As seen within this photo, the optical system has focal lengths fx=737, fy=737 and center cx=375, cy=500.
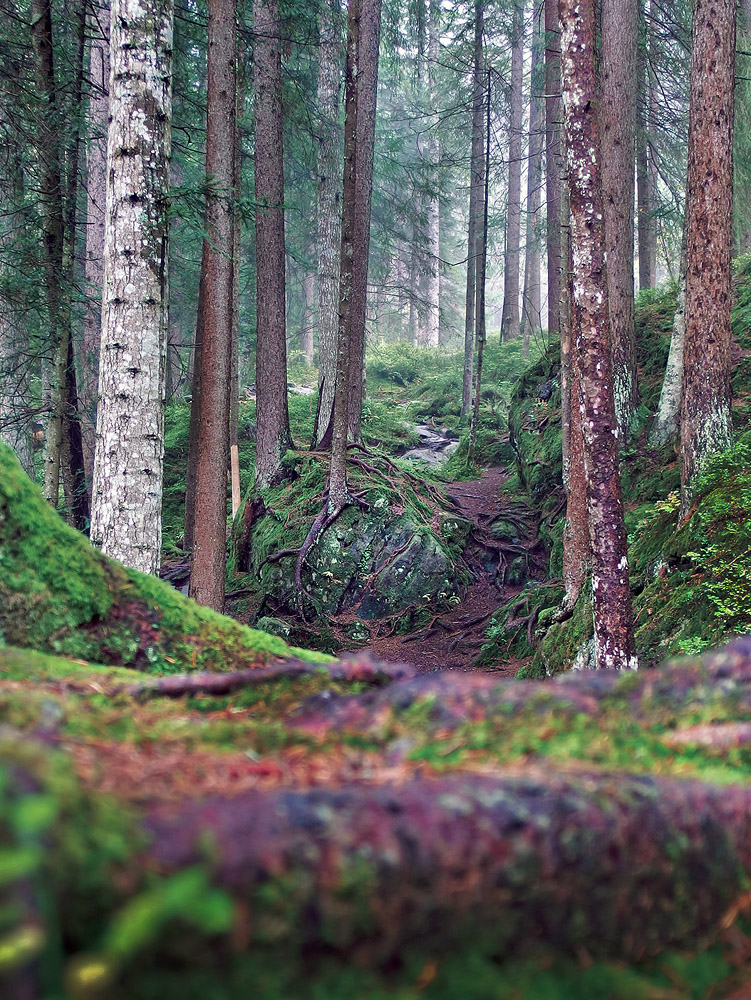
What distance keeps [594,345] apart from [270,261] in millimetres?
9902

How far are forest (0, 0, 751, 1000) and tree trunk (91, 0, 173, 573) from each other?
0.03 m

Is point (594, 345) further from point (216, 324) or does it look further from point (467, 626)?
point (467, 626)

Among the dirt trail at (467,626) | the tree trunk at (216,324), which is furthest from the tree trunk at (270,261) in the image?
the tree trunk at (216,324)

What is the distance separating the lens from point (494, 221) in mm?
28281

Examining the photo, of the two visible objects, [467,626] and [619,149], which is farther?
[619,149]

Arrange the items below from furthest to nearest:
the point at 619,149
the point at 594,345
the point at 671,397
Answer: the point at 619,149, the point at 671,397, the point at 594,345

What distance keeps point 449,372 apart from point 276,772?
29881 mm

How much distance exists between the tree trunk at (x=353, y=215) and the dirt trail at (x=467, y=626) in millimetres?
2546

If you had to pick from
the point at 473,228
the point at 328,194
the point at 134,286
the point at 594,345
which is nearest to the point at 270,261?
the point at 328,194

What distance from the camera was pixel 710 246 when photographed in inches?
334

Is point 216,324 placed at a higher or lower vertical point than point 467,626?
higher

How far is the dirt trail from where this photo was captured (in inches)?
424

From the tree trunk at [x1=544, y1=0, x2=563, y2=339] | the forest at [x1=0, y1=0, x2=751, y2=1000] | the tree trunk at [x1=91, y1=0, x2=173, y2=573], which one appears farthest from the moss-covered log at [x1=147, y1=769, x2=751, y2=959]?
the tree trunk at [x1=544, y1=0, x2=563, y2=339]

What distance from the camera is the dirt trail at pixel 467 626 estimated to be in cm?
1077
